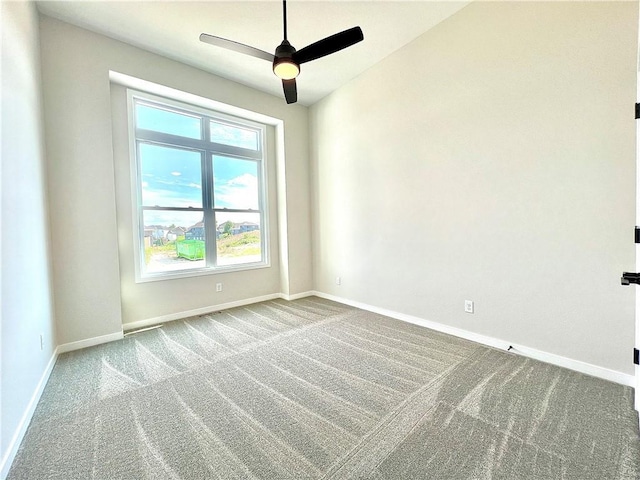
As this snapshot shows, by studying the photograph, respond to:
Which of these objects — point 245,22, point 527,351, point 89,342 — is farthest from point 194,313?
point 527,351

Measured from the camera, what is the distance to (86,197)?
A: 2756 millimetres

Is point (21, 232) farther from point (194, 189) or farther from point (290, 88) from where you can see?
point (290, 88)

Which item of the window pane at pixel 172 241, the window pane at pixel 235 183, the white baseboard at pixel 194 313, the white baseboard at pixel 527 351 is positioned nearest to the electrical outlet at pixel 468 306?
the white baseboard at pixel 527 351

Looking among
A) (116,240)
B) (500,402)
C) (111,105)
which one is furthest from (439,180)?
(111,105)

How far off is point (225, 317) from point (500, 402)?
305 cm

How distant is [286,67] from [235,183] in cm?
246

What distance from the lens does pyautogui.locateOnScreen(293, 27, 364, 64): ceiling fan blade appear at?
188 centimetres

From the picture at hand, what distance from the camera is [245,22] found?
2.67 m

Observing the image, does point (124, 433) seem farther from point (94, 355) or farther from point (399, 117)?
point (399, 117)

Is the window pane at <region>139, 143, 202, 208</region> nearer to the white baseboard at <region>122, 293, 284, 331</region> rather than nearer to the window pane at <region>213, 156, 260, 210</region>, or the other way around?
the window pane at <region>213, 156, 260, 210</region>

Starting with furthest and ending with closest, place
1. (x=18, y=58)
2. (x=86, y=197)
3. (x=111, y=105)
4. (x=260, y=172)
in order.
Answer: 1. (x=260, y=172)
2. (x=111, y=105)
3. (x=86, y=197)
4. (x=18, y=58)

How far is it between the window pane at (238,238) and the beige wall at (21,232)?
189 centimetres

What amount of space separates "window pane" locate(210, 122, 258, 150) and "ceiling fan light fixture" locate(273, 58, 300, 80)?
7.38 ft

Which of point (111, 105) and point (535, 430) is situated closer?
point (535, 430)
